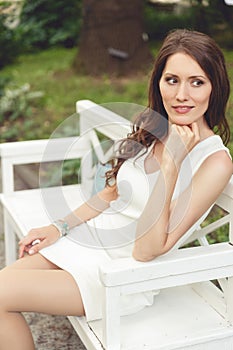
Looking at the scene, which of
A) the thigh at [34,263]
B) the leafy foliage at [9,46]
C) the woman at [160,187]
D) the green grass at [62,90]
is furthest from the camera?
the leafy foliage at [9,46]

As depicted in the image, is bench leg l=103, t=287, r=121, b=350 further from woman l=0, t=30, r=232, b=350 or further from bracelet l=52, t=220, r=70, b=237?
bracelet l=52, t=220, r=70, b=237

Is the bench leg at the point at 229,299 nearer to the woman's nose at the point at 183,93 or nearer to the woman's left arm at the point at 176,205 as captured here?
the woman's left arm at the point at 176,205

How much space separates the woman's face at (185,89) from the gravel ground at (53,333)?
1.35 metres

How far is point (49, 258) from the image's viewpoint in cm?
292

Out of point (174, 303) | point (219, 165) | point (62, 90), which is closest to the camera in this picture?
point (219, 165)

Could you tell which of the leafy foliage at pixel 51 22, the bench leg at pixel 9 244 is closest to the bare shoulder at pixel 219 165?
the bench leg at pixel 9 244

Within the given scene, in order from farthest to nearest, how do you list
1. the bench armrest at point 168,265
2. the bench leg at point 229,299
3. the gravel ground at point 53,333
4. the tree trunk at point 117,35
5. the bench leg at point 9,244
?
the tree trunk at point 117,35, the bench leg at point 9,244, the gravel ground at point 53,333, the bench leg at point 229,299, the bench armrest at point 168,265

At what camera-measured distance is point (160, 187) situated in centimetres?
247

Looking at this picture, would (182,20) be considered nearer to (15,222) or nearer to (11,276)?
(15,222)

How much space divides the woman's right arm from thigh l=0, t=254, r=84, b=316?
1.27 ft

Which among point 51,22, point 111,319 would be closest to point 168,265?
point 111,319

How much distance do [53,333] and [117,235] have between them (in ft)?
2.68

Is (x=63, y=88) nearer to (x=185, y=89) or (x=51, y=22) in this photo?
(x=51, y=22)

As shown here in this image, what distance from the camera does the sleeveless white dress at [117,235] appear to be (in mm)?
2646
